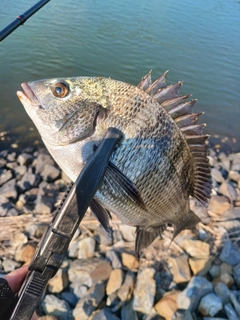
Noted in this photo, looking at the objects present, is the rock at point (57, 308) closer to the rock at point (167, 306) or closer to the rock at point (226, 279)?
the rock at point (167, 306)

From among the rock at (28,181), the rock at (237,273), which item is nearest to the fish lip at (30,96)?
the rock at (237,273)

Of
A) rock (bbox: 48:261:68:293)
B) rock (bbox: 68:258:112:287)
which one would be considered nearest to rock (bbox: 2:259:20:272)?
rock (bbox: 48:261:68:293)

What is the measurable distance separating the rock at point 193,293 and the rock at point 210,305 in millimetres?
47

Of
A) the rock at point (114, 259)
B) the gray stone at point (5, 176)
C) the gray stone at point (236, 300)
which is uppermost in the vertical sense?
the gray stone at point (236, 300)

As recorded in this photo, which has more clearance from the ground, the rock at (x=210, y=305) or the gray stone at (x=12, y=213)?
the rock at (x=210, y=305)

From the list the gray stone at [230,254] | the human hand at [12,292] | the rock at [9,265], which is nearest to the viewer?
the human hand at [12,292]

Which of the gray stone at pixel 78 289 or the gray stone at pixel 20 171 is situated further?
the gray stone at pixel 20 171

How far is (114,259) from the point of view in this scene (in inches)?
115

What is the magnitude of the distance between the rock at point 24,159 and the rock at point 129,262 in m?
2.17

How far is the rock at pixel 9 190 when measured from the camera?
12.2ft

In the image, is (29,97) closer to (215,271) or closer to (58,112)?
(58,112)

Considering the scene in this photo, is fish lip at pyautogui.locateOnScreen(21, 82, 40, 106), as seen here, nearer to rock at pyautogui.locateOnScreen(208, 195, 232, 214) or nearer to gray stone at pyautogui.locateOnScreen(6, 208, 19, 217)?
gray stone at pyautogui.locateOnScreen(6, 208, 19, 217)

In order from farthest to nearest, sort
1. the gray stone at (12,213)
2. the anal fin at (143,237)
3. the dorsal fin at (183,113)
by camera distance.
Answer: the gray stone at (12,213)
the anal fin at (143,237)
the dorsal fin at (183,113)

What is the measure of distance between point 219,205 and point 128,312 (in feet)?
5.83
